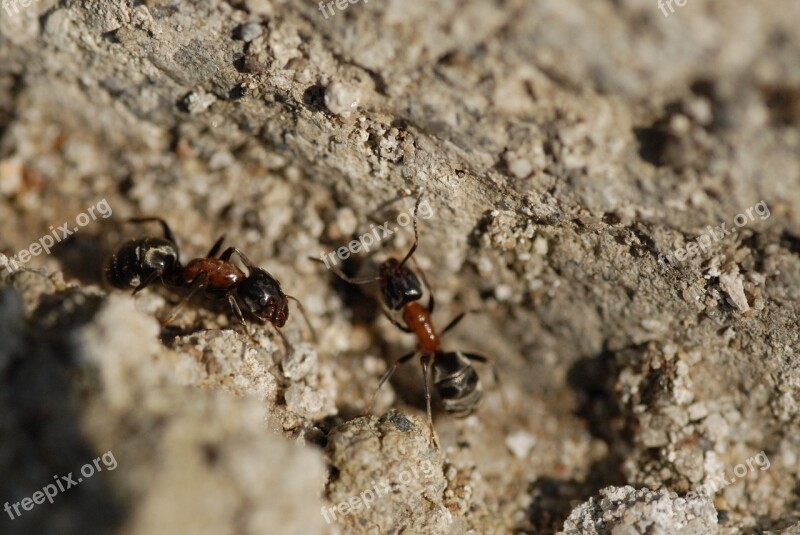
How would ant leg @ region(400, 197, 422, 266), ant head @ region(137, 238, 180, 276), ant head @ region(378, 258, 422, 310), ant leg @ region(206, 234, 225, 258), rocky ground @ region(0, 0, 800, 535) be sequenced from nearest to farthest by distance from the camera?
rocky ground @ region(0, 0, 800, 535) → ant leg @ region(400, 197, 422, 266) → ant head @ region(137, 238, 180, 276) → ant head @ region(378, 258, 422, 310) → ant leg @ region(206, 234, 225, 258)

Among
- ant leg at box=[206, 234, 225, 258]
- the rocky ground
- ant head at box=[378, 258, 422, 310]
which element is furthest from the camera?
ant leg at box=[206, 234, 225, 258]

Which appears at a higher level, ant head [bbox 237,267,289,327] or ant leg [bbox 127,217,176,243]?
ant leg [bbox 127,217,176,243]

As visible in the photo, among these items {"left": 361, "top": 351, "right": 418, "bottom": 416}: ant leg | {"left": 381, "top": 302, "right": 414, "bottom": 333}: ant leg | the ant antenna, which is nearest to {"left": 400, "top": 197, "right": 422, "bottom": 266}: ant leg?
the ant antenna

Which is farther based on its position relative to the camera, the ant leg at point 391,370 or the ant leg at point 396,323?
the ant leg at point 396,323

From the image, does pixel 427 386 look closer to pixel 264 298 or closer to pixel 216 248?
pixel 264 298

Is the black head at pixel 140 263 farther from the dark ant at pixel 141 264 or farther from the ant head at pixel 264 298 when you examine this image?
the ant head at pixel 264 298

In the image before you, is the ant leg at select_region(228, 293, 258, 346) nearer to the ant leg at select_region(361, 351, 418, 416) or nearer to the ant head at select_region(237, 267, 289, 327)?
the ant head at select_region(237, 267, 289, 327)

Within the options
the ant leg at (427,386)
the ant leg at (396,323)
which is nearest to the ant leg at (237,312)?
the ant leg at (396,323)

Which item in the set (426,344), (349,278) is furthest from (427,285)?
(349,278)
